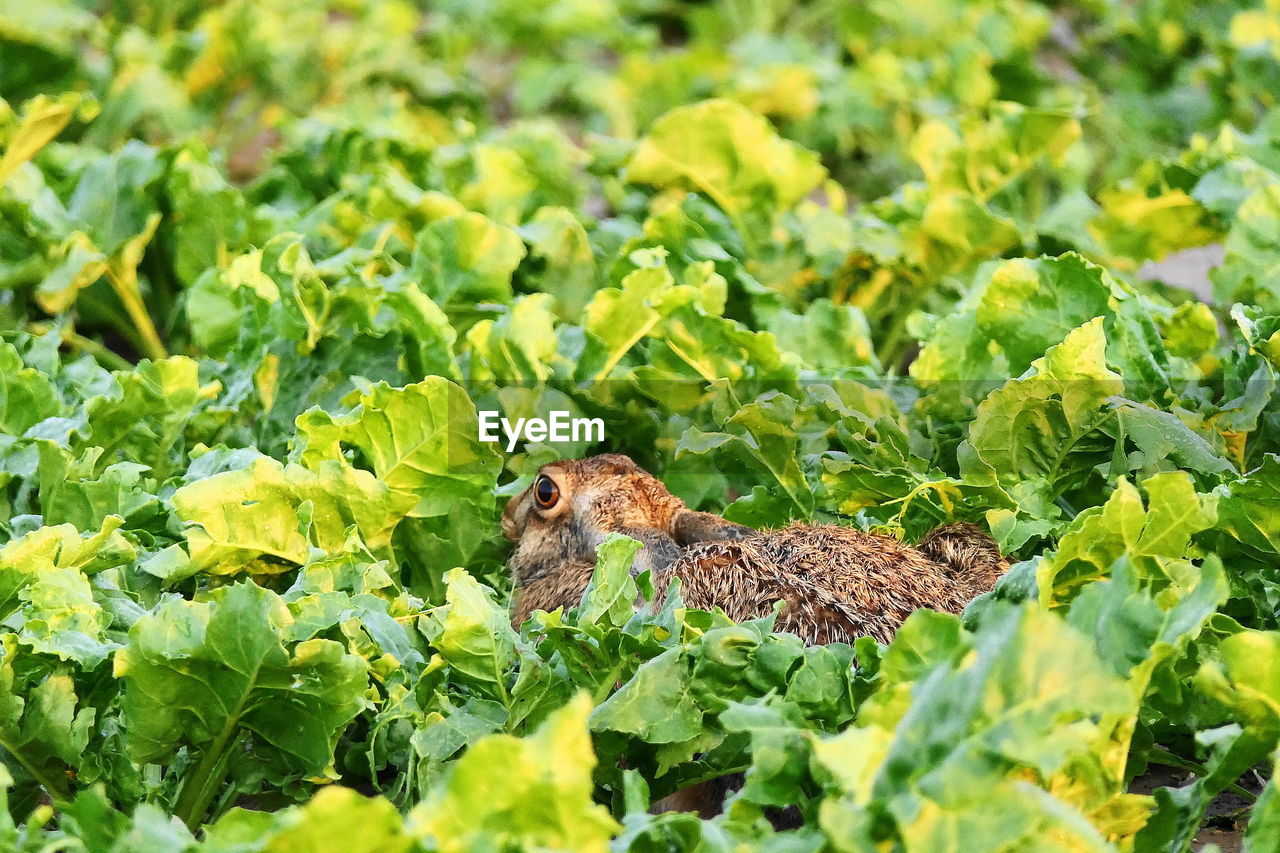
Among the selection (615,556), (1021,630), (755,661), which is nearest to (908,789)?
(1021,630)

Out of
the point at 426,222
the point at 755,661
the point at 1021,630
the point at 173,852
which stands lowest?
the point at 426,222

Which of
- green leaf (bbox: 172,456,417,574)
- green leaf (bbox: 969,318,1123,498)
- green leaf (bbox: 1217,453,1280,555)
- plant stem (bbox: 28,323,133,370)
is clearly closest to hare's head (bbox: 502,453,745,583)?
green leaf (bbox: 172,456,417,574)

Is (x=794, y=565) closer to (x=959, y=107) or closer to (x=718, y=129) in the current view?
(x=718, y=129)

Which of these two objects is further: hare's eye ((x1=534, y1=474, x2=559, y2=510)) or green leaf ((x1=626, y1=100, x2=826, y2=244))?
green leaf ((x1=626, y1=100, x2=826, y2=244))

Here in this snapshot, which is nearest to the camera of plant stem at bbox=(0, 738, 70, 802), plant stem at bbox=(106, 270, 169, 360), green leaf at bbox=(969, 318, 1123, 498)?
plant stem at bbox=(0, 738, 70, 802)

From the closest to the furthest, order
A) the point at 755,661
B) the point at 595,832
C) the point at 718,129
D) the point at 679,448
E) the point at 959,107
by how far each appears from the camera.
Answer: the point at 595,832
the point at 755,661
the point at 679,448
the point at 718,129
the point at 959,107

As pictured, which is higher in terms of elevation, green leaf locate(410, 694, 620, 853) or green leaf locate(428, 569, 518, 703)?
green leaf locate(410, 694, 620, 853)

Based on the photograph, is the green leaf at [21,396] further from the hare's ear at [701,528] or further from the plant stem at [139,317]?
the hare's ear at [701,528]

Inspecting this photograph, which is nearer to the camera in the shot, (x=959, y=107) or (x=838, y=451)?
(x=838, y=451)

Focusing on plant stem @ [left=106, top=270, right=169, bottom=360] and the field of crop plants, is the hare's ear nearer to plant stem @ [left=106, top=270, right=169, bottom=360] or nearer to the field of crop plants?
the field of crop plants
